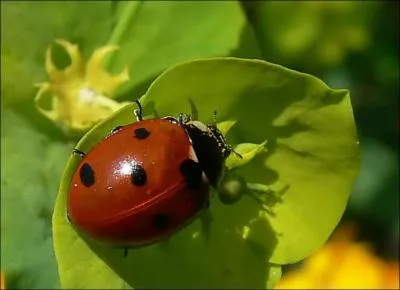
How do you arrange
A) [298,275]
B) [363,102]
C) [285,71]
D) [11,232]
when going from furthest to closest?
1. [363,102]
2. [298,275]
3. [11,232]
4. [285,71]

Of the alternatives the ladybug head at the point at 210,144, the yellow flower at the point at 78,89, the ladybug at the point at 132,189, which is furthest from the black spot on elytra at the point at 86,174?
the yellow flower at the point at 78,89

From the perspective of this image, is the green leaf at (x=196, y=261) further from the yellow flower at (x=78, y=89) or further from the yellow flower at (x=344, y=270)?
the yellow flower at (x=344, y=270)

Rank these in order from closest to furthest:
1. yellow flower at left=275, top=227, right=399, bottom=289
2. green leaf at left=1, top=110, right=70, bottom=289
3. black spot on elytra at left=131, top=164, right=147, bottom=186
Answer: black spot on elytra at left=131, top=164, right=147, bottom=186 → green leaf at left=1, top=110, right=70, bottom=289 → yellow flower at left=275, top=227, right=399, bottom=289

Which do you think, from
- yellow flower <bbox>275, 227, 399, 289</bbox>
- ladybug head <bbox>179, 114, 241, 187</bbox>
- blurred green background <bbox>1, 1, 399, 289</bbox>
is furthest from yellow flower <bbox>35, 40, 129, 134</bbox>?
yellow flower <bbox>275, 227, 399, 289</bbox>

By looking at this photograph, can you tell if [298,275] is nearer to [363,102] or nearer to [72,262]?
[363,102]

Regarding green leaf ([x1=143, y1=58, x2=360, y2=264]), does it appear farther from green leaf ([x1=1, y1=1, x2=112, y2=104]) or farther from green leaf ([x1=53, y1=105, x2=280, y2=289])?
green leaf ([x1=1, y1=1, x2=112, y2=104])

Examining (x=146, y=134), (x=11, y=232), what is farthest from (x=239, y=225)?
(x=11, y=232)
